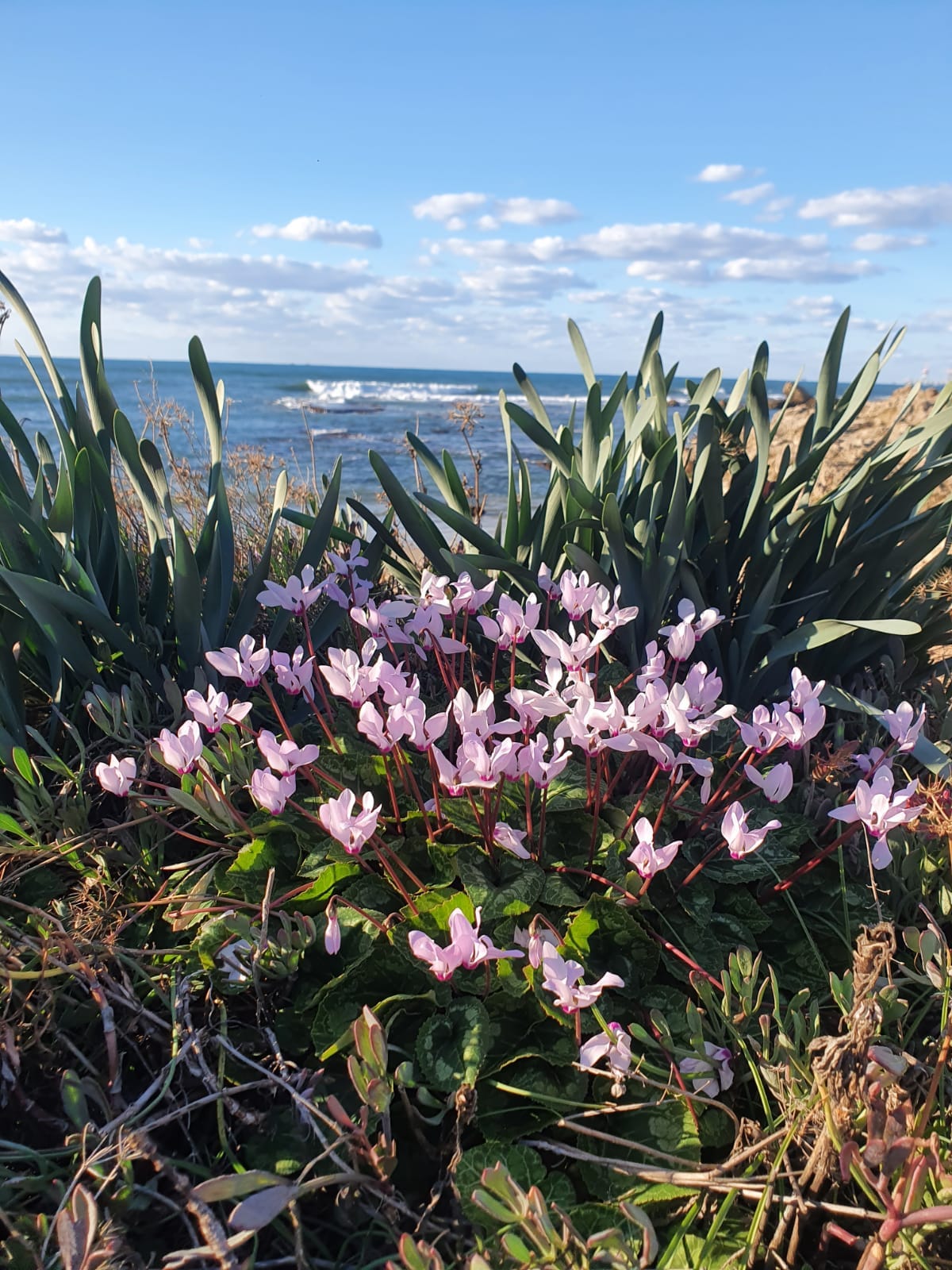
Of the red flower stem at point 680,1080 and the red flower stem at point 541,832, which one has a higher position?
the red flower stem at point 541,832

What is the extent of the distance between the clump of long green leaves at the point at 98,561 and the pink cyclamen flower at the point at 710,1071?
1.55 m

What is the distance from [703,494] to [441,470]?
91cm

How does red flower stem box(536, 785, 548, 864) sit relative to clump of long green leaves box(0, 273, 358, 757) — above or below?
below

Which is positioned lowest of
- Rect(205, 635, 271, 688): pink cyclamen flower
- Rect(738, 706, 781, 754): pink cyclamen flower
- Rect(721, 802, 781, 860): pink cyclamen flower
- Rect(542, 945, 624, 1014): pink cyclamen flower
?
Rect(542, 945, 624, 1014): pink cyclamen flower

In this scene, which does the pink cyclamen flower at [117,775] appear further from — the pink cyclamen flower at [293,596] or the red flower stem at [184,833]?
the pink cyclamen flower at [293,596]

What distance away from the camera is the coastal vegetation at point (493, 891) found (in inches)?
45.8

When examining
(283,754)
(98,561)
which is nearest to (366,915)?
(283,754)

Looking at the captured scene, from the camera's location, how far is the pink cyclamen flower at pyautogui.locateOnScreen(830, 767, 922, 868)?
52.6 inches

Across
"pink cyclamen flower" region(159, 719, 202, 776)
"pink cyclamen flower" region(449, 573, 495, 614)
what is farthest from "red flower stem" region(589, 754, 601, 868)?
"pink cyclamen flower" region(159, 719, 202, 776)

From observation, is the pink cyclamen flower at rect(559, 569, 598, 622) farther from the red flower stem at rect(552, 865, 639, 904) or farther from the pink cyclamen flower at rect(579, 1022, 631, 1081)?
the pink cyclamen flower at rect(579, 1022, 631, 1081)

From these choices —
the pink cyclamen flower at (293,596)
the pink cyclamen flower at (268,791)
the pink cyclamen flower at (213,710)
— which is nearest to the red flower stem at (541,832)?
the pink cyclamen flower at (268,791)

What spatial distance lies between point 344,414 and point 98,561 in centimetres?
3615

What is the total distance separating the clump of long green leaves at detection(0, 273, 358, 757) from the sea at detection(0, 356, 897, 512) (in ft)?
1.73

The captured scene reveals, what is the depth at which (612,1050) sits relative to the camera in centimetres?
122
